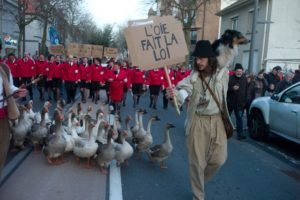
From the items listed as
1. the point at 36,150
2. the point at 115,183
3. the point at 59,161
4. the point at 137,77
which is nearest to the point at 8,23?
the point at 137,77

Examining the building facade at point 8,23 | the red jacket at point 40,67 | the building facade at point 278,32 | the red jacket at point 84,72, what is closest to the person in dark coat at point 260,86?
the red jacket at point 84,72

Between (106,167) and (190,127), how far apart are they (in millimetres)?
2411

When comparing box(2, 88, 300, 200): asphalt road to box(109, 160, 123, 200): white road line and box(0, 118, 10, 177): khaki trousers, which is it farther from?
box(0, 118, 10, 177): khaki trousers

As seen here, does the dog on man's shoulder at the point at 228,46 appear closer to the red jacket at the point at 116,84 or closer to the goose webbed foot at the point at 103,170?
the goose webbed foot at the point at 103,170

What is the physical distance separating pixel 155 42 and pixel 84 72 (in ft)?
40.1

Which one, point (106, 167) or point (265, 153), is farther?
point (265, 153)

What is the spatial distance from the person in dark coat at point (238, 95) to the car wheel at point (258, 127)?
347 millimetres

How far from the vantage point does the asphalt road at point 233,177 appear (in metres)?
6.13

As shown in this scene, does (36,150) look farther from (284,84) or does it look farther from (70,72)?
(70,72)

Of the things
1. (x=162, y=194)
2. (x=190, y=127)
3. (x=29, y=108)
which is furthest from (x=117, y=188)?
(x=29, y=108)

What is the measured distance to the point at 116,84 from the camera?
1463cm

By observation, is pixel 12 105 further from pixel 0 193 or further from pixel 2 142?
pixel 0 193

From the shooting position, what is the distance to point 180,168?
24.5 ft

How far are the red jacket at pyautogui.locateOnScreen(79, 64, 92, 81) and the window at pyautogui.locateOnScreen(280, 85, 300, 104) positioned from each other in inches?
399
